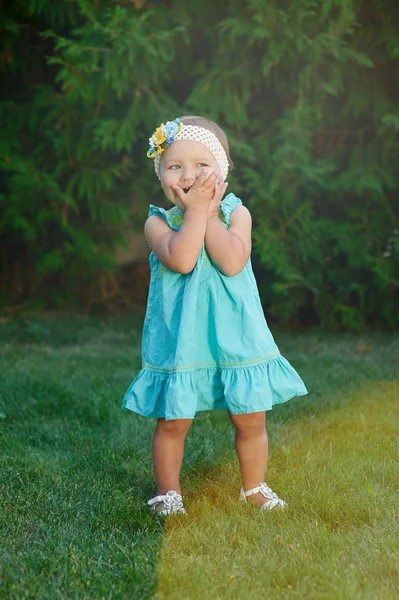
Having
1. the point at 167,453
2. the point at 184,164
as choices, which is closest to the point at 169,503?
the point at 167,453

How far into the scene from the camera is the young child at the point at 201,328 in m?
2.63

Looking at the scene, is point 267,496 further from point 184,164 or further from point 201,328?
point 184,164

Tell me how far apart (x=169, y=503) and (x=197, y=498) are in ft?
0.56

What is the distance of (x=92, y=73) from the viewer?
5.79 metres

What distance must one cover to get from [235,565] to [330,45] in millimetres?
4274

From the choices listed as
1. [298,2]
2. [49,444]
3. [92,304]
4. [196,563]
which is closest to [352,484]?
[196,563]

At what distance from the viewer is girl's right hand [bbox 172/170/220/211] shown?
2645 millimetres

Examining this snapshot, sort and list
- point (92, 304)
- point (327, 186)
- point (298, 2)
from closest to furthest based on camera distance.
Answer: point (298, 2) → point (327, 186) → point (92, 304)

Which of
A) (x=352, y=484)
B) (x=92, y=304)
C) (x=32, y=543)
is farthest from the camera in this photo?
(x=92, y=304)

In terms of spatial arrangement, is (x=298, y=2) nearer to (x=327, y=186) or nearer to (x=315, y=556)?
(x=327, y=186)

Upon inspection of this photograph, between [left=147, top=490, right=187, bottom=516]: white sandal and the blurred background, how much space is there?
3191mm

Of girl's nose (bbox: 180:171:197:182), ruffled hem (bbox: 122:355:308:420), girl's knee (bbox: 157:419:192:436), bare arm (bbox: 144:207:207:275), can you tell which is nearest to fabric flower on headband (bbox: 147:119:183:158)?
girl's nose (bbox: 180:171:197:182)

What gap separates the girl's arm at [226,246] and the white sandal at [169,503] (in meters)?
0.75

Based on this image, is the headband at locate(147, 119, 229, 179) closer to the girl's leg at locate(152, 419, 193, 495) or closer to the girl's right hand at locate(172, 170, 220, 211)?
the girl's right hand at locate(172, 170, 220, 211)
